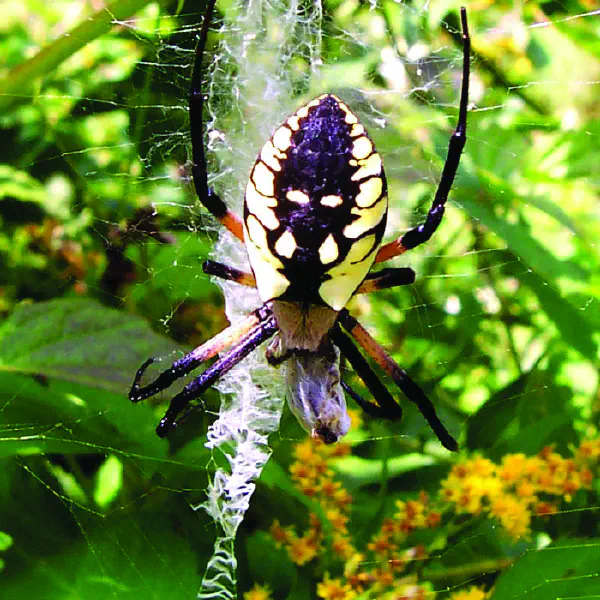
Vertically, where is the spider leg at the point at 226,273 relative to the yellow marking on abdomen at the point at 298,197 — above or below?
above

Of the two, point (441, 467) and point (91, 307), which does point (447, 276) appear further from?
point (91, 307)

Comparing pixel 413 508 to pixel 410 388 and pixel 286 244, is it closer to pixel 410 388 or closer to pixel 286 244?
pixel 410 388

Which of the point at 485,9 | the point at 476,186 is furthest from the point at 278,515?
the point at 485,9

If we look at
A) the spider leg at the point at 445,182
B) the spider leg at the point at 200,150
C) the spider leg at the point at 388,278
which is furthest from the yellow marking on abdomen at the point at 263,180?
the spider leg at the point at 388,278

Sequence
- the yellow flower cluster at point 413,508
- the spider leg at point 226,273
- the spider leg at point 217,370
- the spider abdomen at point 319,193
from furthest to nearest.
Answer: the spider leg at point 217,370
the spider leg at point 226,273
the yellow flower cluster at point 413,508
the spider abdomen at point 319,193

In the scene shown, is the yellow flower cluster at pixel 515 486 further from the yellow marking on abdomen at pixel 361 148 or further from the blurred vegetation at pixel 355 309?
the yellow marking on abdomen at pixel 361 148

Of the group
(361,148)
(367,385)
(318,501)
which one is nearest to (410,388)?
(367,385)
